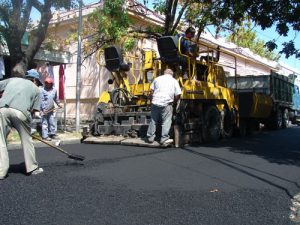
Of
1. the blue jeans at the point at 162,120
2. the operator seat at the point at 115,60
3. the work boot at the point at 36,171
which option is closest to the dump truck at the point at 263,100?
the operator seat at the point at 115,60

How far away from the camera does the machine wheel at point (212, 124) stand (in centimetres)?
1166

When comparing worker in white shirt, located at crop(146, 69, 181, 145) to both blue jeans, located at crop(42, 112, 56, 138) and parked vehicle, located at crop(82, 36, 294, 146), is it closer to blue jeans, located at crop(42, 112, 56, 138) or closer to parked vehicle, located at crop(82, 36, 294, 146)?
parked vehicle, located at crop(82, 36, 294, 146)

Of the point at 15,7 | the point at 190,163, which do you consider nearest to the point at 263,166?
the point at 190,163

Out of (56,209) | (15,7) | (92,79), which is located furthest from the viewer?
(92,79)

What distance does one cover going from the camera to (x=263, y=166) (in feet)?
25.6

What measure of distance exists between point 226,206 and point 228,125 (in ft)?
27.5

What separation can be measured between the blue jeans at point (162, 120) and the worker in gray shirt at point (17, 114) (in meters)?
3.72

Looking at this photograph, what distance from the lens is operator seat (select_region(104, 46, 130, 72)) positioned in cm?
1130

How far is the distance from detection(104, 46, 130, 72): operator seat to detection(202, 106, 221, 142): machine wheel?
244 centimetres

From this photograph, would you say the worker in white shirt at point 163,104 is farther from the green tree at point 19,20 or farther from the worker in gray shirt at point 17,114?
the green tree at point 19,20

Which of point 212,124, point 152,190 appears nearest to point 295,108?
point 212,124

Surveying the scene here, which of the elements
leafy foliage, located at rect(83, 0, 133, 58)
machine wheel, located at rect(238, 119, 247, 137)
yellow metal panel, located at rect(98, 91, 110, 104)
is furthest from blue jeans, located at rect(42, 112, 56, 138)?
machine wheel, located at rect(238, 119, 247, 137)

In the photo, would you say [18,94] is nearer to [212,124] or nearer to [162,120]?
[162,120]

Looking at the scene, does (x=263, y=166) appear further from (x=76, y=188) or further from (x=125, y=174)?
(x=76, y=188)
